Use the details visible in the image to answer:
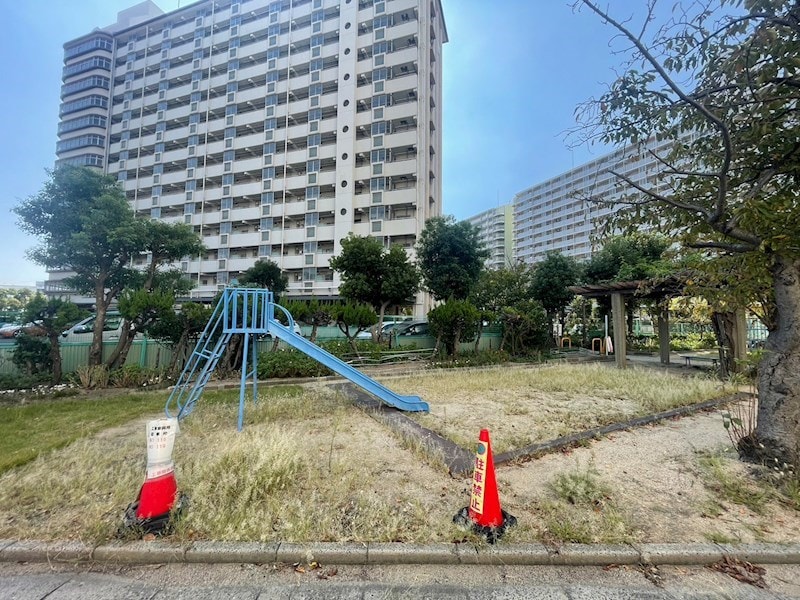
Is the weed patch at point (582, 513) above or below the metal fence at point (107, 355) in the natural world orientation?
below

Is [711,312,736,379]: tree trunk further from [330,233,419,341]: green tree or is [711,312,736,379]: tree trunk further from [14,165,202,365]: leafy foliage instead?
[14,165,202,365]: leafy foliage

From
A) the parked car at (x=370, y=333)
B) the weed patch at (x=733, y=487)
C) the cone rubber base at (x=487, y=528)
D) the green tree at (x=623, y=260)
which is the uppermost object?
the green tree at (x=623, y=260)

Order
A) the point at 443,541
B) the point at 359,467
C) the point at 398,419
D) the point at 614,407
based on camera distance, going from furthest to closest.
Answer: the point at 614,407, the point at 398,419, the point at 359,467, the point at 443,541

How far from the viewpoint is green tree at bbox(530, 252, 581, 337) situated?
63.5 ft

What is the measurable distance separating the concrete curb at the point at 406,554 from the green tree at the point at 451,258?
1542cm

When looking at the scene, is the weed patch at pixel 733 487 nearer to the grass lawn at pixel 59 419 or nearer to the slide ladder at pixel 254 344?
the slide ladder at pixel 254 344

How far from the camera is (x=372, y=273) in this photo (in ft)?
56.5

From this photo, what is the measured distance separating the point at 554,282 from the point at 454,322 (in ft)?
27.4

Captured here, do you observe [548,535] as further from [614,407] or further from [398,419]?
[614,407]

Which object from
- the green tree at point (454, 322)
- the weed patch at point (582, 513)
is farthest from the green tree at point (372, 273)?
the weed patch at point (582, 513)

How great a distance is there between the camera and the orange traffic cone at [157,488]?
8.46ft

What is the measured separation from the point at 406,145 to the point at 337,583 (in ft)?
106

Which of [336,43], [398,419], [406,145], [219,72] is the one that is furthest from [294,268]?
[398,419]

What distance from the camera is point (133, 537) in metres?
→ 2.51
